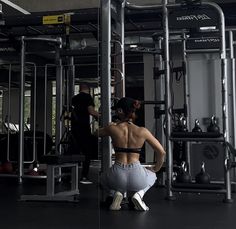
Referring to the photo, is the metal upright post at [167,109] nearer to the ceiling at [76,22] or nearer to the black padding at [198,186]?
the black padding at [198,186]

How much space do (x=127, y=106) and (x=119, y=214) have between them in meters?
0.89

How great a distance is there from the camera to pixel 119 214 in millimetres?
3324

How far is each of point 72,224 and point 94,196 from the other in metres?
1.46

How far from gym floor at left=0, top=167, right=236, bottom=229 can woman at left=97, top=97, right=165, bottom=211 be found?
18 centimetres

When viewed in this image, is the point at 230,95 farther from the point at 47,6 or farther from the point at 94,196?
the point at 47,6

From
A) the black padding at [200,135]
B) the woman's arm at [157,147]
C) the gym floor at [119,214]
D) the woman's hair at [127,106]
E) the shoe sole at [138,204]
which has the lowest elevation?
the gym floor at [119,214]

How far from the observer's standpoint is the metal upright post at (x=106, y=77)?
148 inches

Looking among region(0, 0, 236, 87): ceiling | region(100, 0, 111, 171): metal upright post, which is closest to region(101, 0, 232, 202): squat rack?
region(100, 0, 111, 171): metal upright post

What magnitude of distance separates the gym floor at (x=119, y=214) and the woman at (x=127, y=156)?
0.18 meters

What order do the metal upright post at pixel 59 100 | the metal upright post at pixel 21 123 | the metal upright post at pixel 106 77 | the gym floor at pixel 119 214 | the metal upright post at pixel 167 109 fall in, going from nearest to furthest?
the gym floor at pixel 119 214 → the metal upright post at pixel 106 77 → the metal upright post at pixel 167 109 → the metal upright post at pixel 59 100 → the metal upright post at pixel 21 123

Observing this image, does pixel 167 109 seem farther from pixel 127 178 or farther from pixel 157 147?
pixel 127 178

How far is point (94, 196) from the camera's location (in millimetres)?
4395

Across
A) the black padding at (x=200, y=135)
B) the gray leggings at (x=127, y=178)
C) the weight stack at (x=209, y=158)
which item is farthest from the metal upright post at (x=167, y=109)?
the weight stack at (x=209, y=158)

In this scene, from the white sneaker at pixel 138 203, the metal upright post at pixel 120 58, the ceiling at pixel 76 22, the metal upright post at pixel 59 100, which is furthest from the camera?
the metal upright post at pixel 59 100
